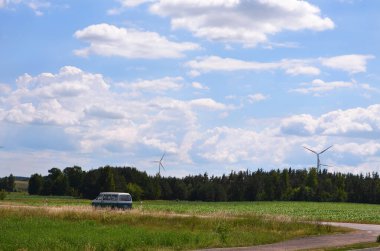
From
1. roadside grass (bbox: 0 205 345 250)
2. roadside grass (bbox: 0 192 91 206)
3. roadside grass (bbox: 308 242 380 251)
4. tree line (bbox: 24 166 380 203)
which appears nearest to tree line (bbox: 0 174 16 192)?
tree line (bbox: 24 166 380 203)

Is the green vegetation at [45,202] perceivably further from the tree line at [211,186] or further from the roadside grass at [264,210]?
the tree line at [211,186]

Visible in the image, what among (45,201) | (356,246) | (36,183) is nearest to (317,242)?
(356,246)

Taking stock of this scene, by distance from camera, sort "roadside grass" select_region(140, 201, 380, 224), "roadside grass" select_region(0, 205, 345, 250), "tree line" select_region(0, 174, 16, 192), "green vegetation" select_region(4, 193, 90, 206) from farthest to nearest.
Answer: "tree line" select_region(0, 174, 16, 192)
"green vegetation" select_region(4, 193, 90, 206)
"roadside grass" select_region(140, 201, 380, 224)
"roadside grass" select_region(0, 205, 345, 250)

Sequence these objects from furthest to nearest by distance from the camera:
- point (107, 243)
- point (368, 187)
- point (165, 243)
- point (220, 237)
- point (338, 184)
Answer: point (338, 184) → point (368, 187) → point (220, 237) → point (165, 243) → point (107, 243)

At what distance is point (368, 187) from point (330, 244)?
134 m

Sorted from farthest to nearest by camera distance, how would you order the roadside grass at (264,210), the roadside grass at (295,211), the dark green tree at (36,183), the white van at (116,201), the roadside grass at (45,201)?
the dark green tree at (36,183), the roadside grass at (45,201), the roadside grass at (295,211), the roadside grass at (264,210), the white van at (116,201)

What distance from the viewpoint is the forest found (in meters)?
127

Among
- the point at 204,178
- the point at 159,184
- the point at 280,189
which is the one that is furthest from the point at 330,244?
the point at 204,178

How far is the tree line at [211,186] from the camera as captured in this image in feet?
416

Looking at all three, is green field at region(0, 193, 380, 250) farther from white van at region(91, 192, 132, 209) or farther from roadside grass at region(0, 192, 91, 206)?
roadside grass at region(0, 192, 91, 206)

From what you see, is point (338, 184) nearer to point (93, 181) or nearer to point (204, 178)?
point (204, 178)

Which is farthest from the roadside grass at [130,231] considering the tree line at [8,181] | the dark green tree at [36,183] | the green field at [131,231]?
the tree line at [8,181]

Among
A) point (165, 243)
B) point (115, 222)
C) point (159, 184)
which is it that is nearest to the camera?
point (165, 243)

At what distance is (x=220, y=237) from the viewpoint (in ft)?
96.0
